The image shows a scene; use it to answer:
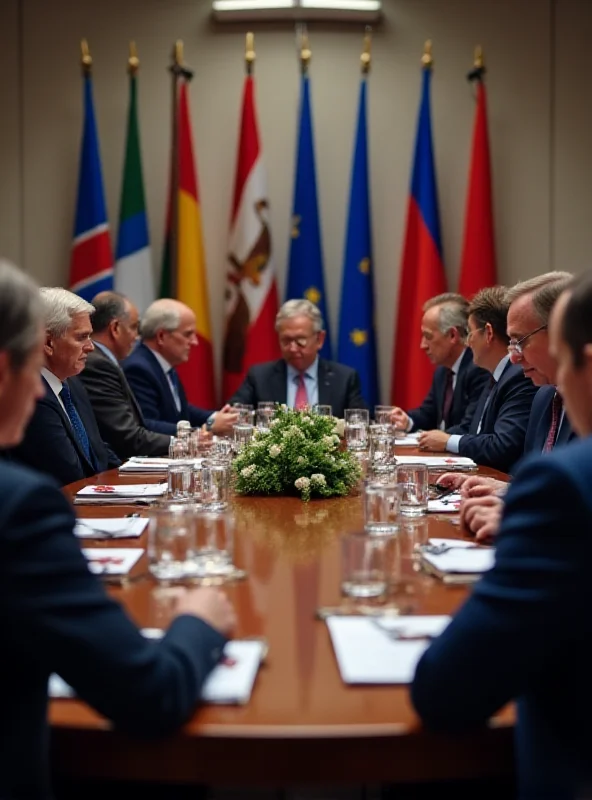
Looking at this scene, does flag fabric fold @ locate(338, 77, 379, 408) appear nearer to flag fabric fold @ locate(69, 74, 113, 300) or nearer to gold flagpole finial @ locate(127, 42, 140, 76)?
flag fabric fold @ locate(69, 74, 113, 300)

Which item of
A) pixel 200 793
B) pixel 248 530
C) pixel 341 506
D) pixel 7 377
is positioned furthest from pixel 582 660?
pixel 341 506

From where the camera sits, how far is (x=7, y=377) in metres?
1.25

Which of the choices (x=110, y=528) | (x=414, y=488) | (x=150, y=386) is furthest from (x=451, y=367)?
(x=110, y=528)

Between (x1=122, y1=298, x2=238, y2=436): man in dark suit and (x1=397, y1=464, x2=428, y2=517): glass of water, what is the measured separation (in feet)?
8.80

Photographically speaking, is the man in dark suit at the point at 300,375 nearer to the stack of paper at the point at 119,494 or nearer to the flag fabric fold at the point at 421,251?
the flag fabric fold at the point at 421,251

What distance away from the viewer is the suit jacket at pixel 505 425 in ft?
12.8

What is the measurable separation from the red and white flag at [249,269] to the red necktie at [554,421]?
3.41 metres

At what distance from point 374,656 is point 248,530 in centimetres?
102

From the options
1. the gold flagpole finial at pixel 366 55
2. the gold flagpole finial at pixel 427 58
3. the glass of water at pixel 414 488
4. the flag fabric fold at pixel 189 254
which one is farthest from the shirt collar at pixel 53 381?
the gold flagpole finial at pixel 427 58

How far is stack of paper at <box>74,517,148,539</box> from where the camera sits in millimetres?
2311

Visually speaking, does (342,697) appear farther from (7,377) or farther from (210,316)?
(210,316)

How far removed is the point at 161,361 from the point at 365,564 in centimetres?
393

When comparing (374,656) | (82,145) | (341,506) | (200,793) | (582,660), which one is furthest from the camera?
(82,145)

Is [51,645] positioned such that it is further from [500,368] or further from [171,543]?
[500,368]
